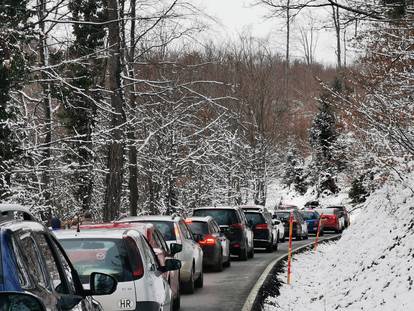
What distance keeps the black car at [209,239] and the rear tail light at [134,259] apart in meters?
11.5

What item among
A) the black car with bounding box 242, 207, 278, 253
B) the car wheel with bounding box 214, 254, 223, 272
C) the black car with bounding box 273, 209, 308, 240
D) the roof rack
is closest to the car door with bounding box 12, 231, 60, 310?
the roof rack

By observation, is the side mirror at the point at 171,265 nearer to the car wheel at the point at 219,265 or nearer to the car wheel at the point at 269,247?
the car wheel at the point at 219,265

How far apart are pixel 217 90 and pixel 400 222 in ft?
99.5

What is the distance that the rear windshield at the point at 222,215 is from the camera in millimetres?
24156

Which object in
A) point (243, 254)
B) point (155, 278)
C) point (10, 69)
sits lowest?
point (243, 254)

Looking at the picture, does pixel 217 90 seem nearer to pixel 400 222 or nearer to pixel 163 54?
pixel 163 54

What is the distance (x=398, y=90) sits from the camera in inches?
638

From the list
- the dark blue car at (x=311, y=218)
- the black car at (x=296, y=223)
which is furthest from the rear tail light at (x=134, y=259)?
the dark blue car at (x=311, y=218)

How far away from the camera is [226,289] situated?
1683 centimetres

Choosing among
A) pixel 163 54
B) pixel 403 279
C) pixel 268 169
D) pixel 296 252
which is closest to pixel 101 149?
pixel 163 54

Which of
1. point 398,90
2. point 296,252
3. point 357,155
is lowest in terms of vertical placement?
point 296,252

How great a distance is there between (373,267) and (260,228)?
15488mm

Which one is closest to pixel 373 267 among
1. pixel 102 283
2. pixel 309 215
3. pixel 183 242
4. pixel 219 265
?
pixel 183 242

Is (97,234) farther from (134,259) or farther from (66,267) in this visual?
(66,267)
